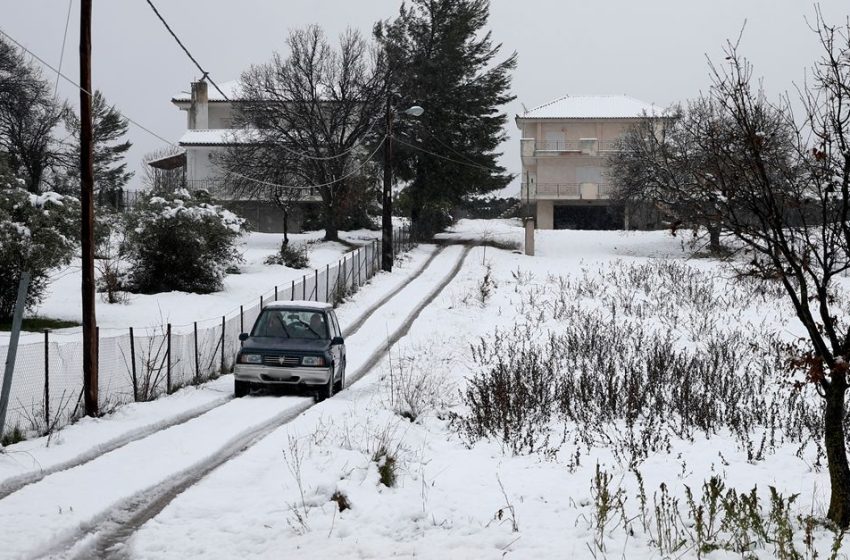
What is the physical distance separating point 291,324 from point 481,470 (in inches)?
330

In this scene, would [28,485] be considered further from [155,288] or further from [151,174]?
[151,174]

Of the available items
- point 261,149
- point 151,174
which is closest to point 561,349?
point 261,149

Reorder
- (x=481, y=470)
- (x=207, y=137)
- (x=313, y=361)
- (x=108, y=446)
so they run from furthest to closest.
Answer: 1. (x=207, y=137)
2. (x=313, y=361)
3. (x=108, y=446)
4. (x=481, y=470)

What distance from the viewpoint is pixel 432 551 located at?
721cm

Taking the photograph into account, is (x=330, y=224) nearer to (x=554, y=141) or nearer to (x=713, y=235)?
(x=554, y=141)

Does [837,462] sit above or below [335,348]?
above

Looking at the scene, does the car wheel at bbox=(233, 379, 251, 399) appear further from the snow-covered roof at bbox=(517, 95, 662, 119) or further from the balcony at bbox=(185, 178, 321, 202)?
the snow-covered roof at bbox=(517, 95, 662, 119)

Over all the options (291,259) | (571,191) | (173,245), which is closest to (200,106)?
(571,191)

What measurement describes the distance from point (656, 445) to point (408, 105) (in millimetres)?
46376

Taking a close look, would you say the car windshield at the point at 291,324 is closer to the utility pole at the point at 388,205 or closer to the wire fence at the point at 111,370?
the wire fence at the point at 111,370

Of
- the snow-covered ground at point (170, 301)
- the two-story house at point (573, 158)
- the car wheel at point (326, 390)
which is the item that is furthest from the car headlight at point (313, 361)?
the two-story house at point (573, 158)

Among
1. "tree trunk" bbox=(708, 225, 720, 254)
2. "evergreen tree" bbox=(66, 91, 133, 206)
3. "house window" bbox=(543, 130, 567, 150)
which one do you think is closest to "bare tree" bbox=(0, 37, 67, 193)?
"evergreen tree" bbox=(66, 91, 133, 206)

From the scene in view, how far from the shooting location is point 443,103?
5575 cm

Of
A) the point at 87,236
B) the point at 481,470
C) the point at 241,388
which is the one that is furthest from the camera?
the point at 241,388
